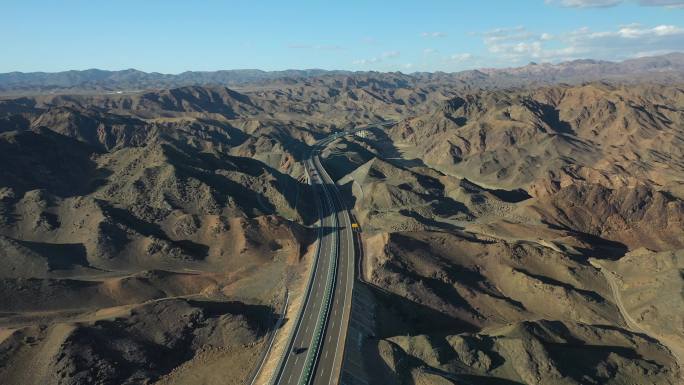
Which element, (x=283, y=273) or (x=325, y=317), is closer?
(x=325, y=317)

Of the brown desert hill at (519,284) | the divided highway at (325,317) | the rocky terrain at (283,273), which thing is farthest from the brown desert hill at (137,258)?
the brown desert hill at (519,284)

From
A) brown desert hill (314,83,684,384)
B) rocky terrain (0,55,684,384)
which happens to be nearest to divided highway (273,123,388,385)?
rocky terrain (0,55,684,384)

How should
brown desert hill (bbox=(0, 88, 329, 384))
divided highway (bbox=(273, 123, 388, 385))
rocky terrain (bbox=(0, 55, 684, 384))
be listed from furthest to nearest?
brown desert hill (bbox=(0, 88, 329, 384))
rocky terrain (bbox=(0, 55, 684, 384))
divided highway (bbox=(273, 123, 388, 385))

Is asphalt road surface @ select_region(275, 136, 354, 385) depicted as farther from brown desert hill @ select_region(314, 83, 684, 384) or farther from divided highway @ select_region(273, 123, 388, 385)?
brown desert hill @ select_region(314, 83, 684, 384)

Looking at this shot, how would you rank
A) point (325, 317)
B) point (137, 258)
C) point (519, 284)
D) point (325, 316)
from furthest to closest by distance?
point (137, 258), point (519, 284), point (325, 316), point (325, 317)

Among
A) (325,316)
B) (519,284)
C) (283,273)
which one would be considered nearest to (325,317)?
(325,316)

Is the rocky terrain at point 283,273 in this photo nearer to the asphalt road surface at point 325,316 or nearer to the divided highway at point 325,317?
the divided highway at point 325,317

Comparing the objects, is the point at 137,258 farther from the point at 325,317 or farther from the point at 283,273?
the point at 325,317

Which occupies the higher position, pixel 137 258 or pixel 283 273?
pixel 137 258

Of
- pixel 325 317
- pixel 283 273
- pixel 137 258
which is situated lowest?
pixel 283 273
